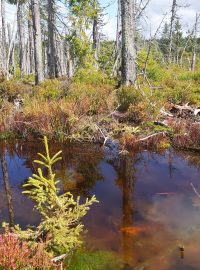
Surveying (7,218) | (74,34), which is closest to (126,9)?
(74,34)

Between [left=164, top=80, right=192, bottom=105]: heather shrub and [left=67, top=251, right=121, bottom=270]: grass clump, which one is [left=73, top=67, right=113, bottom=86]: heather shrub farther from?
[left=67, top=251, right=121, bottom=270]: grass clump

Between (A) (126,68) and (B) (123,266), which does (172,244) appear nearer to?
(B) (123,266)

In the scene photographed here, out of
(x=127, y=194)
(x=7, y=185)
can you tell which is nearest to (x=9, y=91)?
(x=7, y=185)

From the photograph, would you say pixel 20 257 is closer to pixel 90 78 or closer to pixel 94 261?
pixel 94 261

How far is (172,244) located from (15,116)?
7.10 metres

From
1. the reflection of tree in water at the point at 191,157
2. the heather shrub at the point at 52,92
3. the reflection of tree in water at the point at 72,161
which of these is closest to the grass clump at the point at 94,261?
the reflection of tree in water at the point at 72,161

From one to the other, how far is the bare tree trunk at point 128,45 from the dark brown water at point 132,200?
5.16 meters

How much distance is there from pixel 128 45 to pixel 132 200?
8.41m

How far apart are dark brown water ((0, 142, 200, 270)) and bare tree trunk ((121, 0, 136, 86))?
16.9 ft

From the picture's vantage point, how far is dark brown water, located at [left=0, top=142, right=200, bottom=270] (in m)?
3.96

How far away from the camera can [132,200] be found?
5.41 meters

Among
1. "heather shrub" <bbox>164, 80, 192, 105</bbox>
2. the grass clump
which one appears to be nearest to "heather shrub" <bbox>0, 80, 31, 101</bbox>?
"heather shrub" <bbox>164, 80, 192, 105</bbox>

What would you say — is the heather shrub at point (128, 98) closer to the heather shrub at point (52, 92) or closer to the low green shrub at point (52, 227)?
the heather shrub at point (52, 92)

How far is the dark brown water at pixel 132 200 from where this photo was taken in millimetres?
3961
